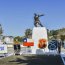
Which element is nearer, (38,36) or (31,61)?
(31,61)

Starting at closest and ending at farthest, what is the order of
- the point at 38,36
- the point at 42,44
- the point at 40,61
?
the point at 40,61 < the point at 42,44 < the point at 38,36

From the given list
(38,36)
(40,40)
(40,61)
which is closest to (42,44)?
(40,40)

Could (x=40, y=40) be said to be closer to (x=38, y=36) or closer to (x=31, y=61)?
(x=38, y=36)

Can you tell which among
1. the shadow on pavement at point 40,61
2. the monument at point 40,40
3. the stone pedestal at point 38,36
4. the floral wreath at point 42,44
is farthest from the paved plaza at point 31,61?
the stone pedestal at point 38,36

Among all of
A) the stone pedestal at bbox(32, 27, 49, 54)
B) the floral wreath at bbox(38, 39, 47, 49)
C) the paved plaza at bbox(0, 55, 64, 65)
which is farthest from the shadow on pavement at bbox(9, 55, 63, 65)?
the stone pedestal at bbox(32, 27, 49, 54)

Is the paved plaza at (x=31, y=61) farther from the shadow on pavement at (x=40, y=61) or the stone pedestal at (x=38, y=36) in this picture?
the stone pedestal at (x=38, y=36)

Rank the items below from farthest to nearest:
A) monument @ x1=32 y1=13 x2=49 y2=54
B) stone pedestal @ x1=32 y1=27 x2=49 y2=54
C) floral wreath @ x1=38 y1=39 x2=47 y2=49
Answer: stone pedestal @ x1=32 y1=27 x2=49 y2=54 < monument @ x1=32 y1=13 x2=49 y2=54 < floral wreath @ x1=38 y1=39 x2=47 y2=49

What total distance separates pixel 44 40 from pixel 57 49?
192 cm

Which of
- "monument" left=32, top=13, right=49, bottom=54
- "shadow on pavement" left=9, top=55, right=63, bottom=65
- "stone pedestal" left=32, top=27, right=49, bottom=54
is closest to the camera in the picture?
"shadow on pavement" left=9, top=55, right=63, bottom=65

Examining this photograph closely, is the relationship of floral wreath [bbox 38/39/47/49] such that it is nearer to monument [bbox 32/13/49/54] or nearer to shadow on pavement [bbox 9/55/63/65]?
monument [bbox 32/13/49/54]

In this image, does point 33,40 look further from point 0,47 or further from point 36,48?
point 0,47

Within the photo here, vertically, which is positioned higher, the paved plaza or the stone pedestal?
the stone pedestal

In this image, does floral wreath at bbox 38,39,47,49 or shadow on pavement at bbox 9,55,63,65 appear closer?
shadow on pavement at bbox 9,55,63,65

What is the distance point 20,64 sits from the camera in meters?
17.2
